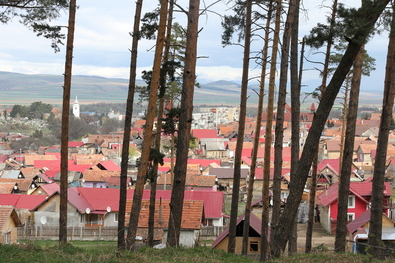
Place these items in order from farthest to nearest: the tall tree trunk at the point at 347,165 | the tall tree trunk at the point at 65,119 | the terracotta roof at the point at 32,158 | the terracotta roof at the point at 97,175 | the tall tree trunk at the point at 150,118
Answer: the terracotta roof at the point at 32,158 → the terracotta roof at the point at 97,175 → the tall tree trunk at the point at 65,119 → the tall tree trunk at the point at 347,165 → the tall tree trunk at the point at 150,118

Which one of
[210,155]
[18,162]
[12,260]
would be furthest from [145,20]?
[210,155]

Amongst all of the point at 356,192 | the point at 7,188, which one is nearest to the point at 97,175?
the point at 7,188

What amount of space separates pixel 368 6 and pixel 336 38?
808 millimetres

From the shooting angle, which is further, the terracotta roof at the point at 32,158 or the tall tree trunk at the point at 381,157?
the terracotta roof at the point at 32,158

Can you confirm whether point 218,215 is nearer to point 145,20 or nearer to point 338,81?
point 145,20

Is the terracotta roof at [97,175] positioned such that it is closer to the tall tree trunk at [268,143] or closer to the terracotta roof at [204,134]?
the tall tree trunk at [268,143]

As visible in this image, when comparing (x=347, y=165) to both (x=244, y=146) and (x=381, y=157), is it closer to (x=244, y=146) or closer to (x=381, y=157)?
(x=381, y=157)

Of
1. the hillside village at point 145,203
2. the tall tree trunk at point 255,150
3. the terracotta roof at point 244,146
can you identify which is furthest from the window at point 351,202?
the terracotta roof at point 244,146

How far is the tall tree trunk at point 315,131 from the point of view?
6.70m

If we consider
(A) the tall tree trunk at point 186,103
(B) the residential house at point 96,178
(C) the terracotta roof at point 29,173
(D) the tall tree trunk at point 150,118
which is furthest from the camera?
(C) the terracotta roof at point 29,173

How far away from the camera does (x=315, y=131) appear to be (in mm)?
7312

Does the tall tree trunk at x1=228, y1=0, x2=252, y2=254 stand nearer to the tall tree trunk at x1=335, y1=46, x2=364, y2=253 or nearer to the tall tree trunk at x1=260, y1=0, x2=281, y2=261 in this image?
the tall tree trunk at x1=260, y1=0, x2=281, y2=261

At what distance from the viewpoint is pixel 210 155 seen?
63500 mm

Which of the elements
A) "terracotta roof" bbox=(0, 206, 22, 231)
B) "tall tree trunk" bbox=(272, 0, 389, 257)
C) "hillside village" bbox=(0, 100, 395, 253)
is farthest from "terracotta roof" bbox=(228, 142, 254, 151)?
"tall tree trunk" bbox=(272, 0, 389, 257)
